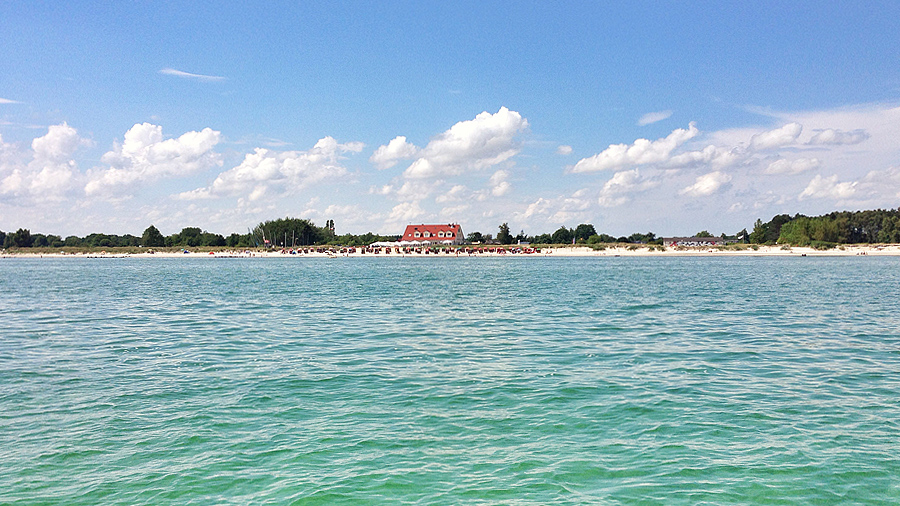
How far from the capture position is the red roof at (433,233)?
584ft

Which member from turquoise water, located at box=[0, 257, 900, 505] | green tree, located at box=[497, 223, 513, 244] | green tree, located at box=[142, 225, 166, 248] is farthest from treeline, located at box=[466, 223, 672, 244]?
turquoise water, located at box=[0, 257, 900, 505]

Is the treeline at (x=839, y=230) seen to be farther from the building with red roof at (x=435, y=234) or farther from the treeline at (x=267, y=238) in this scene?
the treeline at (x=267, y=238)

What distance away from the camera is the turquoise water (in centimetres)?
779

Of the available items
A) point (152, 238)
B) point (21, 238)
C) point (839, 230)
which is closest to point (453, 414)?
point (839, 230)

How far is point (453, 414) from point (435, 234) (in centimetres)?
16838

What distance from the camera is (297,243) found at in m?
185

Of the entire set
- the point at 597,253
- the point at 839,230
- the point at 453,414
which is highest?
the point at 839,230

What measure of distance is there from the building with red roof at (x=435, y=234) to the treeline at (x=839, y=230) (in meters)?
82.6

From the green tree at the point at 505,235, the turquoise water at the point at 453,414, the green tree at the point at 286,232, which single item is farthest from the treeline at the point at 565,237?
the turquoise water at the point at 453,414

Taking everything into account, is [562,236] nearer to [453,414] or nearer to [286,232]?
[286,232]

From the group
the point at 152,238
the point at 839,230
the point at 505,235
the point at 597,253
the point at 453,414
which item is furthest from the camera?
the point at 152,238

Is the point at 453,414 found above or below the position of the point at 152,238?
below

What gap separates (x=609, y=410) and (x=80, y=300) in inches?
1468

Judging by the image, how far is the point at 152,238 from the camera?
183 meters
